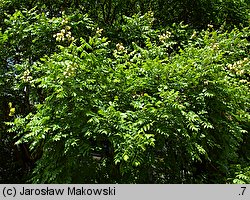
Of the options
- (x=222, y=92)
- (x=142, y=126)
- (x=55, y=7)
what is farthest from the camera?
(x=55, y=7)

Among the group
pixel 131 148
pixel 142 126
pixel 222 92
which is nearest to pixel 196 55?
pixel 222 92

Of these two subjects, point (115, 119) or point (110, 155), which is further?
point (110, 155)

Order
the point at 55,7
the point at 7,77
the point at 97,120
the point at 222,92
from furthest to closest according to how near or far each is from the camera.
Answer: the point at 55,7 → the point at 7,77 → the point at 222,92 → the point at 97,120

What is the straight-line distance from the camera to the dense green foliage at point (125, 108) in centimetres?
456

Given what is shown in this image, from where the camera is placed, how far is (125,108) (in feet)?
15.9

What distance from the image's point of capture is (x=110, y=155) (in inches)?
205

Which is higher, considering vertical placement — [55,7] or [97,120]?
[55,7]

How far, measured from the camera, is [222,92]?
5.11m

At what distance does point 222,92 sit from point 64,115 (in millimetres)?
2128

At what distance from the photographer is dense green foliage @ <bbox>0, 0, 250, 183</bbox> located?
456 centimetres

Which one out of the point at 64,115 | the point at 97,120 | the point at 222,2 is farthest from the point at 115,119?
the point at 222,2

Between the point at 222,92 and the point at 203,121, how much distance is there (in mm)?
536

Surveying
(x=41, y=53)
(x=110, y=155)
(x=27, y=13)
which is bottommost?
(x=110, y=155)
